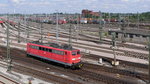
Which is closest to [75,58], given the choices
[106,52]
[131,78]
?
[131,78]

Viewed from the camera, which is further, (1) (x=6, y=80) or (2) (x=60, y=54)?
(2) (x=60, y=54)

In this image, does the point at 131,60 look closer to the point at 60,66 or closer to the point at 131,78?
the point at 131,78

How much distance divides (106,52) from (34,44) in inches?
548

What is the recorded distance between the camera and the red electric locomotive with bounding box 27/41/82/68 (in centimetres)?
2578

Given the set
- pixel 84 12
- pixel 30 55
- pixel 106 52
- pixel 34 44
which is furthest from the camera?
pixel 84 12

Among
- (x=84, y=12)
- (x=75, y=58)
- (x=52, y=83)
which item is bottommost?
(x=52, y=83)

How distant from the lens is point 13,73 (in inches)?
1011

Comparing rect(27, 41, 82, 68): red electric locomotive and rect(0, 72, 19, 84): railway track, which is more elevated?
rect(27, 41, 82, 68): red electric locomotive

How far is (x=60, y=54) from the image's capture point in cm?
2670

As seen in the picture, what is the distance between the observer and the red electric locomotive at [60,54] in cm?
2578

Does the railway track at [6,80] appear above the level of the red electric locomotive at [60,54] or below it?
below

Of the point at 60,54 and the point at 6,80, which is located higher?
the point at 60,54

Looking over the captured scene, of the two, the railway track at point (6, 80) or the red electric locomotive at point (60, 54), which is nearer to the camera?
the railway track at point (6, 80)

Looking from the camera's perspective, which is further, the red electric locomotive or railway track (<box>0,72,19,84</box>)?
the red electric locomotive
